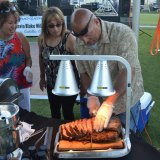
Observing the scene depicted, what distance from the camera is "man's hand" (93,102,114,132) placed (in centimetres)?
138

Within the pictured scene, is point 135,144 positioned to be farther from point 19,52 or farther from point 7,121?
point 19,52

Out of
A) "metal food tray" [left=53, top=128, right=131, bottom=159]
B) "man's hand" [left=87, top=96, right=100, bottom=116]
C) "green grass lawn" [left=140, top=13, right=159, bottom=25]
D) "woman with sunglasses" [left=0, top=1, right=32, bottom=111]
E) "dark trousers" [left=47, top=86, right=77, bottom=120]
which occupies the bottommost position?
"green grass lawn" [left=140, top=13, right=159, bottom=25]

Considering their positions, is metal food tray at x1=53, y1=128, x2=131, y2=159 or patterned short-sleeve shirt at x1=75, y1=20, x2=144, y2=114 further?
patterned short-sleeve shirt at x1=75, y1=20, x2=144, y2=114

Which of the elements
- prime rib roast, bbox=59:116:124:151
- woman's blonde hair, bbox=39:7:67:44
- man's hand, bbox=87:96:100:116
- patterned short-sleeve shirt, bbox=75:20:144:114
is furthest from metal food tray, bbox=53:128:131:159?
woman's blonde hair, bbox=39:7:67:44

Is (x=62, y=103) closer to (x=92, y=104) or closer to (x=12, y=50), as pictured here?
(x=12, y=50)

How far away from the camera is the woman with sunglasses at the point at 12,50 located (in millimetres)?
2205

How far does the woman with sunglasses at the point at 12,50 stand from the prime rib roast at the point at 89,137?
2.68 feet

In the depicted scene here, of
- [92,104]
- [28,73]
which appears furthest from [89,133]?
[28,73]

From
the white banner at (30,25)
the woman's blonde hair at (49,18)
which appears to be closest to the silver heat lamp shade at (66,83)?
the woman's blonde hair at (49,18)

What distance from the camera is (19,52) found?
2293 mm

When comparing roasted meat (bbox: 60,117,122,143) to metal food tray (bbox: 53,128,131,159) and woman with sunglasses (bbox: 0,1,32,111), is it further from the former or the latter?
woman with sunglasses (bbox: 0,1,32,111)

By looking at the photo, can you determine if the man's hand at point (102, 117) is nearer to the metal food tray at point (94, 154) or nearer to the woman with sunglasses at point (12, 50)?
the metal food tray at point (94, 154)

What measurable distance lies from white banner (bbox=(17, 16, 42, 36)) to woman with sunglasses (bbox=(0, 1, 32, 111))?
5746 mm

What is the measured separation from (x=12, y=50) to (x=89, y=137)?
3.67ft
